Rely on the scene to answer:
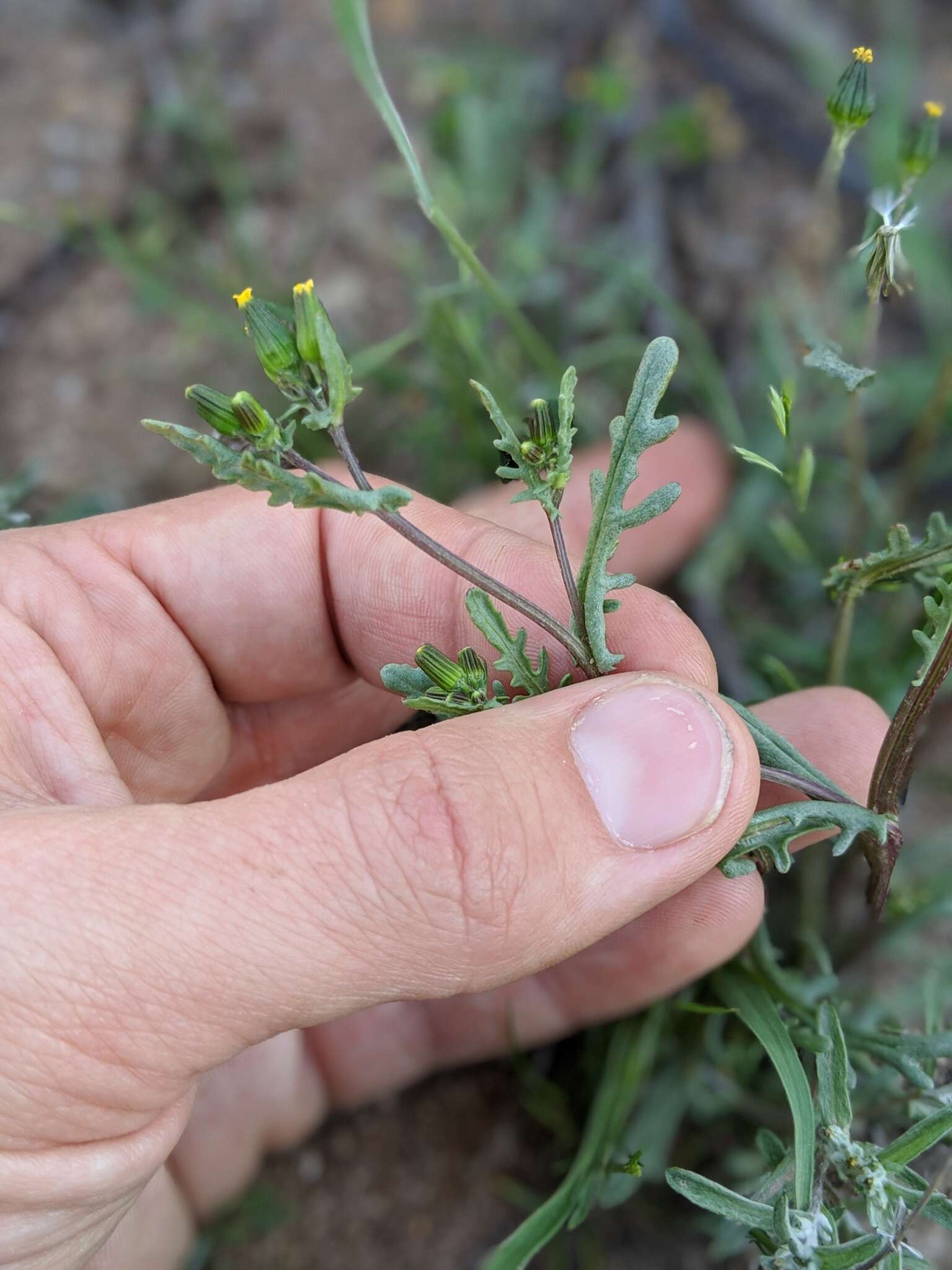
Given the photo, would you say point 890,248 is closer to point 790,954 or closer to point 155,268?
point 790,954

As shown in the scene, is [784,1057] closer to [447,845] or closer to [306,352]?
[447,845]

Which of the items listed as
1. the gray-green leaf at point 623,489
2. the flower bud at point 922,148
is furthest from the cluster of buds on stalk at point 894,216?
the gray-green leaf at point 623,489

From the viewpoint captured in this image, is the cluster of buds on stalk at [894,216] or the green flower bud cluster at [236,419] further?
the cluster of buds on stalk at [894,216]

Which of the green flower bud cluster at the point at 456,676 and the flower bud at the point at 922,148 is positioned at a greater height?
the flower bud at the point at 922,148

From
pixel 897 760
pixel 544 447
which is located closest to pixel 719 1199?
pixel 897 760

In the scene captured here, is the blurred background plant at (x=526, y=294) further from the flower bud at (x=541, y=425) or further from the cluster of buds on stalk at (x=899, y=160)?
the flower bud at (x=541, y=425)

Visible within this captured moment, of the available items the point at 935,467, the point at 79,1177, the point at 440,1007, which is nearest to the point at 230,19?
the point at 935,467
